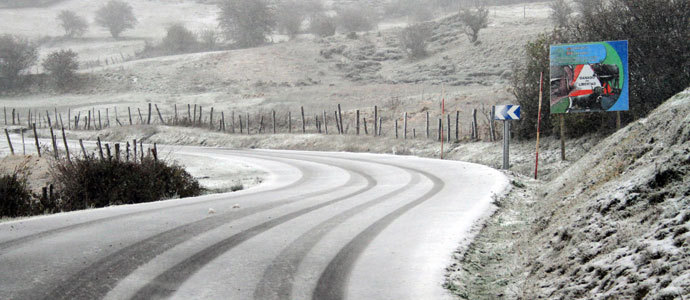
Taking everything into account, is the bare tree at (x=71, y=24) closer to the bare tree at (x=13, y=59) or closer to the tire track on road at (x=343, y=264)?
the bare tree at (x=13, y=59)

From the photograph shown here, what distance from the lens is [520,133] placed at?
73.9 feet

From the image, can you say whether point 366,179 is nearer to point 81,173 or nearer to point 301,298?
point 81,173

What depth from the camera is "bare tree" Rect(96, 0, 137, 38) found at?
416ft

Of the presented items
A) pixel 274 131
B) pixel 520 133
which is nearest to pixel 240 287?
pixel 520 133

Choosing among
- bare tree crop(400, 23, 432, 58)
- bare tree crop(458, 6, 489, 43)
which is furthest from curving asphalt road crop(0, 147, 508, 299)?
bare tree crop(400, 23, 432, 58)

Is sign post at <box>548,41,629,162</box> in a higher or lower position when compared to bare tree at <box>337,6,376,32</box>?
lower

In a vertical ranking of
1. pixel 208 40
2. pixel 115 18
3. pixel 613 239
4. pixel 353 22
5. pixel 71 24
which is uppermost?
pixel 115 18

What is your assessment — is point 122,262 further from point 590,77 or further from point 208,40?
point 208,40

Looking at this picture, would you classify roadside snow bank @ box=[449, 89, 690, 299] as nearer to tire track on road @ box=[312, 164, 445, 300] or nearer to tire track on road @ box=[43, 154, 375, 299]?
tire track on road @ box=[312, 164, 445, 300]

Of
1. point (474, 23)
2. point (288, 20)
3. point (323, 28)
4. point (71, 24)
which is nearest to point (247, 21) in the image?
point (288, 20)

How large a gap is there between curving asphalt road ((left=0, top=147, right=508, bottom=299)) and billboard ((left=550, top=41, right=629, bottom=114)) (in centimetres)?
510

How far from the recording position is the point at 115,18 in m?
127

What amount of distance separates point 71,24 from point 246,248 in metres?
137

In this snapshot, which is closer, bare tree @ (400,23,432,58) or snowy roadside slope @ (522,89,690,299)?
snowy roadside slope @ (522,89,690,299)
